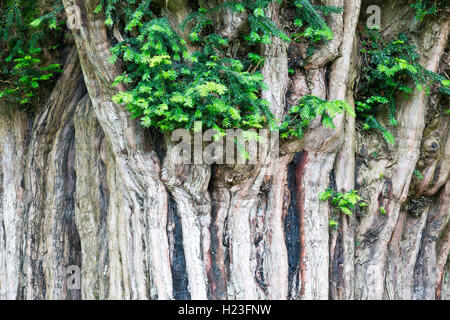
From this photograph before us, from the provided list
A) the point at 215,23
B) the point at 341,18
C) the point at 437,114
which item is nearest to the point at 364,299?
the point at 437,114

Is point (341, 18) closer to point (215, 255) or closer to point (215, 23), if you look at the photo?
point (215, 23)

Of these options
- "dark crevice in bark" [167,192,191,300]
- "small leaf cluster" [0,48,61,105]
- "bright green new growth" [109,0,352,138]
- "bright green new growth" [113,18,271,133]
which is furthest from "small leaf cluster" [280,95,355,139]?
"small leaf cluster" [0,48,61,105]

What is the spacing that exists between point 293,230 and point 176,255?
1063 millimetres

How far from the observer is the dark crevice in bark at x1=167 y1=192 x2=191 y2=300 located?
2906mm

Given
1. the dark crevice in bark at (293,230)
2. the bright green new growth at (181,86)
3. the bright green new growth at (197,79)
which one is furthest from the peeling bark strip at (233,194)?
the bright green new growth at (181,86)

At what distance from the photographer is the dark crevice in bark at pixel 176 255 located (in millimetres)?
2906

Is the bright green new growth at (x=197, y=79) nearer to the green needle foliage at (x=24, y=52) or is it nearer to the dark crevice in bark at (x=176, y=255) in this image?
the dark crevice in bark at (x=176, y=255)

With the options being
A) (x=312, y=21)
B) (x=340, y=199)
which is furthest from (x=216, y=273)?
(x=312, y=21)

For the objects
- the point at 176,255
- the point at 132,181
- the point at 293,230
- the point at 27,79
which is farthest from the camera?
the point at 27,79

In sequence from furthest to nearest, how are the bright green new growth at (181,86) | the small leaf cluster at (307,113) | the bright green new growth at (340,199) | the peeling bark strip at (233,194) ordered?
the bright green new growth at (340,199) → the peeling bark strip at (233,194) → the small leaf cluster at (307,113) → the bright green new growth at (181,86)

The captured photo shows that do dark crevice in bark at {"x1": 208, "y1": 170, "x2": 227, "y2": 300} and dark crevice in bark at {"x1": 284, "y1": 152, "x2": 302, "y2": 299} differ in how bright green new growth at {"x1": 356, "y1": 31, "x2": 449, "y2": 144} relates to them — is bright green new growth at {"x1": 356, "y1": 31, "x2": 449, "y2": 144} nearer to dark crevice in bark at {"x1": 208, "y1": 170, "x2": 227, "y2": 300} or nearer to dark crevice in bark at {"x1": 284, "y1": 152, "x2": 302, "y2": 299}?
dark crevice in bark at {"x1": 284, "y1": 152, "x2": 302, "y2": 299}

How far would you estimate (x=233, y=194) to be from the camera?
304 centimetres

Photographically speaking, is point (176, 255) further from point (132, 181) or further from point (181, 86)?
point (181, 86)

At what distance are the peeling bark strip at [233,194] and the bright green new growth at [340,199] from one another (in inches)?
3.1
